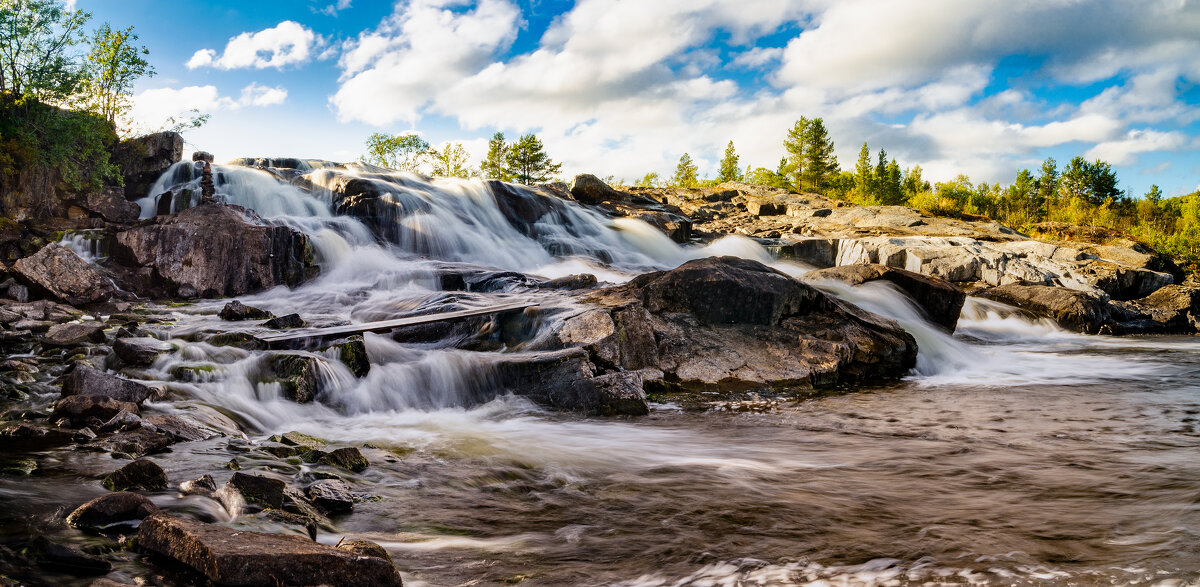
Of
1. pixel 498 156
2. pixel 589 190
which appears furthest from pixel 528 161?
pixel 589 190

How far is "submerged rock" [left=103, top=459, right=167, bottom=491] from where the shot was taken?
369 cm

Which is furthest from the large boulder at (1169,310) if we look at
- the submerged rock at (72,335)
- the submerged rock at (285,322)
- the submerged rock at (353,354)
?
the submerged rock at (72,335)

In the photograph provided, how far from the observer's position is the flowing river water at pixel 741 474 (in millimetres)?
3117

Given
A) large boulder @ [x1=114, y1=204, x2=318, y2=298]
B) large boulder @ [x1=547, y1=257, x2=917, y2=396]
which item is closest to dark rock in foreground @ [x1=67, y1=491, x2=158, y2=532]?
large boulder @ [x1=547, y1=257, x2=917, y2=396]

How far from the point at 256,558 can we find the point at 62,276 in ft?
39.6

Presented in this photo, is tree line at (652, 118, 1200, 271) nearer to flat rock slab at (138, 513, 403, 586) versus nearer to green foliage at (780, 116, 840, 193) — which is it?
green foliage at (780, 116, 840, 193)

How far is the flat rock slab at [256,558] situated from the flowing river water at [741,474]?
19cm

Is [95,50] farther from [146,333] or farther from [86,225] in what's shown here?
[146,333]

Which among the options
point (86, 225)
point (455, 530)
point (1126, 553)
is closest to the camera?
point (1126, 553)

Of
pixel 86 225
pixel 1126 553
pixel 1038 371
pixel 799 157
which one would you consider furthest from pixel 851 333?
pixel 799 157

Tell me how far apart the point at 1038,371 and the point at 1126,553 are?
9047 millimetres

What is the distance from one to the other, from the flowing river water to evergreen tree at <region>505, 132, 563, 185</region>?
44.2 metres

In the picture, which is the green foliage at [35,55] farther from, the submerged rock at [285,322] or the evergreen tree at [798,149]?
the evergreen tree at [798,149]

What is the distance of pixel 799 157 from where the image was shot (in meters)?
63.6
